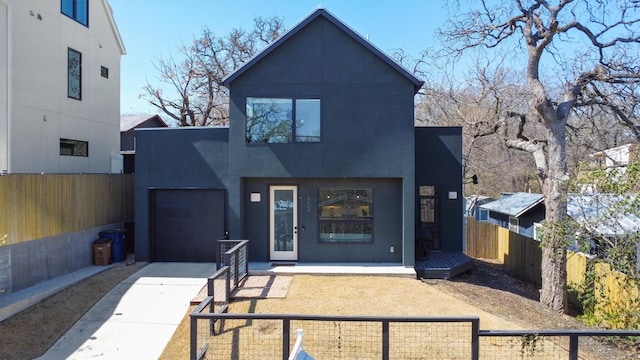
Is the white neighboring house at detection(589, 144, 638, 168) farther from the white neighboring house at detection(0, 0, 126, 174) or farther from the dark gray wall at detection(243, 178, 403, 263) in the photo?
the white neighboring house at detection(0, 0, 126, 174)

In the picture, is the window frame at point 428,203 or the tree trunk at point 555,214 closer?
the tree trunk at point 555,214

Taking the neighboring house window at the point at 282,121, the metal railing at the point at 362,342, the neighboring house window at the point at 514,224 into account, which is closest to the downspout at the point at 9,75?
the neighboring house window at the point at 282,121

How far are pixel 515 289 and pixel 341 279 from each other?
5.01m

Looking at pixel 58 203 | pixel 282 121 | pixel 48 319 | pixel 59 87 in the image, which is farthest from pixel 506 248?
pixel 59 87

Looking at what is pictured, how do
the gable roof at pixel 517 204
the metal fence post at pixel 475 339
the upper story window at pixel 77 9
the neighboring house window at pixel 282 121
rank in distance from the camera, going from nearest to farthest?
the metal fence post at pixel 475 339 < the neighboring house window at pixel 282 121 < the upper story window at pixel 77 9 < the gable roof at pixel 517 204

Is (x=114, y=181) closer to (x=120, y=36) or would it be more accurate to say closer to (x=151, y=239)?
(x=151, y=239)

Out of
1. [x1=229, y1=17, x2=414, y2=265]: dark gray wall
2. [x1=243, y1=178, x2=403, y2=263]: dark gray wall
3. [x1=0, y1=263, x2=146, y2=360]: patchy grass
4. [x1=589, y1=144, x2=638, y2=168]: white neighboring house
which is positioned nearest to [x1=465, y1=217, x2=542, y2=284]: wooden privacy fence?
[x1=589, y1=144, x2=638, y2=168]: white neighboring house

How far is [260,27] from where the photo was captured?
24.5 meters

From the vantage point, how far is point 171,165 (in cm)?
1026

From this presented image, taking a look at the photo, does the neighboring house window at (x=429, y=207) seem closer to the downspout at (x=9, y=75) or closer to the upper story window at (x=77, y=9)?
the downspout at (x=9, y=75)

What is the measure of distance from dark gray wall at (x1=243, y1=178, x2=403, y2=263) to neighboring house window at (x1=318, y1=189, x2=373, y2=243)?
0.40 ft

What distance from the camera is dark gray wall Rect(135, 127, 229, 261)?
33.4 feet

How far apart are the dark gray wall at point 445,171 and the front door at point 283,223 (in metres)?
3.85

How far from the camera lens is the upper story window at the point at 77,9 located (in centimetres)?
1210
